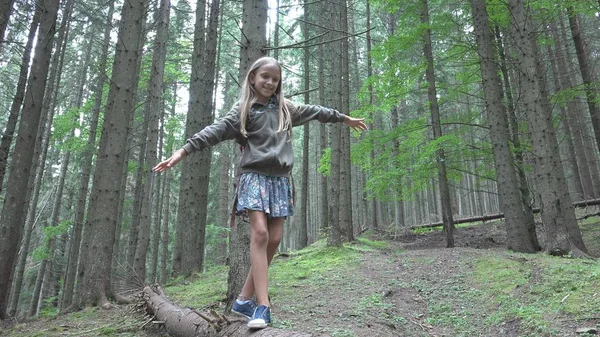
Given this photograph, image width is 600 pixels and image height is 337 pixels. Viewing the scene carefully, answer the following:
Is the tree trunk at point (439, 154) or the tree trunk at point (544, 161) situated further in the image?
the tree trunk at point (439, 154)

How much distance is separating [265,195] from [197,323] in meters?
1.26

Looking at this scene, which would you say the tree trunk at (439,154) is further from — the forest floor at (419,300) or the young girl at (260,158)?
the young girl at (260,158)

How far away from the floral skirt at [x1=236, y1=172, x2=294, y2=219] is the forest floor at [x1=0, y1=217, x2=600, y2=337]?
4.31ft

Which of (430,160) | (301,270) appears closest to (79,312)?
(301,270)

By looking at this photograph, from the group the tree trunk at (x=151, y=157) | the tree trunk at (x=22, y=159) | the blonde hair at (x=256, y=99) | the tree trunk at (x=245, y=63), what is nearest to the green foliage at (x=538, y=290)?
the tree trunk at (x=245, y=63)

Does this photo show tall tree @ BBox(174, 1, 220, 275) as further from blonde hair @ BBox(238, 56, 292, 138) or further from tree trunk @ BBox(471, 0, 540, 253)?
tree trunk @ BBox(471, 0, 540, 253)

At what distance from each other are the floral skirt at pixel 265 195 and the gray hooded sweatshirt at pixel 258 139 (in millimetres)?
62

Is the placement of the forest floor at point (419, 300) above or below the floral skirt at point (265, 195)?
below

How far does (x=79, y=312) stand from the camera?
5941 mm

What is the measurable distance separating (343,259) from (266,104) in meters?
5.50

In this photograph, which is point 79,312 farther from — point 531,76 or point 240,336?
point 531,76

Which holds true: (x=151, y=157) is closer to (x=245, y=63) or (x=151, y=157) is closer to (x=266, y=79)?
(x=245, y=63)

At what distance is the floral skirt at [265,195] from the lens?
3.12 metres

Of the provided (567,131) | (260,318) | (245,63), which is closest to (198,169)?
(245,63)
